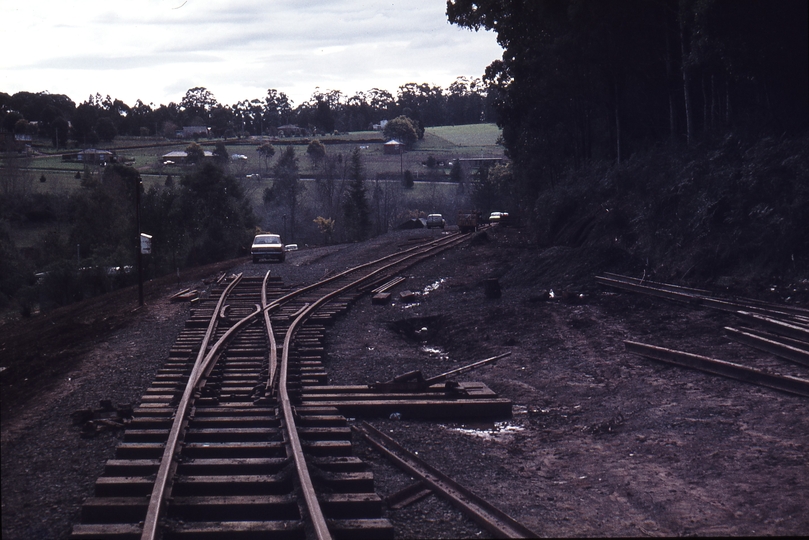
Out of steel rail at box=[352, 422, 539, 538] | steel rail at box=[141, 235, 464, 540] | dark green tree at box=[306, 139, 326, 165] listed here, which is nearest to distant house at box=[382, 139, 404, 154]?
dark green tree at box=[306, 139, 326, 165]

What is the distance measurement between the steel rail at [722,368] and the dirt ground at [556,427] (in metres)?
0.19

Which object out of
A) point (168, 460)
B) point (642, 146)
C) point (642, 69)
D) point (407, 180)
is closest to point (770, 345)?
point (168, 460)

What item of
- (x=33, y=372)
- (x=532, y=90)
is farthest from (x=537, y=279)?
(x=532, y=90)

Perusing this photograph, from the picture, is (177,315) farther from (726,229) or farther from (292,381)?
(726,229)

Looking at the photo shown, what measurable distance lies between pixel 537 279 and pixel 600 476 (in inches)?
521

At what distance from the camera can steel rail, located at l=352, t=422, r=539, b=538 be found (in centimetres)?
546

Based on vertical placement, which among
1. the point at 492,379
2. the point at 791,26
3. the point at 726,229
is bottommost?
the point at 492,379

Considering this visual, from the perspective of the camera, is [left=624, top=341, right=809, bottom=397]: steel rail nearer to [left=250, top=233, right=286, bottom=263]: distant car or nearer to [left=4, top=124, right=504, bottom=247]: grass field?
[left=250, top=233, right=286, bottom=263]: distant car

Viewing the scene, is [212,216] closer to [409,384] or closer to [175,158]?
[175,158]

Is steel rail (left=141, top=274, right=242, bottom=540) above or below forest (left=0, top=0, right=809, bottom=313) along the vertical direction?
below

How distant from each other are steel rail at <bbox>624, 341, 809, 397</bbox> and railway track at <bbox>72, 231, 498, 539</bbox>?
17.0 feet

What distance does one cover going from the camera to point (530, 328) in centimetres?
1430

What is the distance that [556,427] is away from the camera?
28.9ft

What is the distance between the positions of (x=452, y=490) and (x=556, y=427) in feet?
9.48
